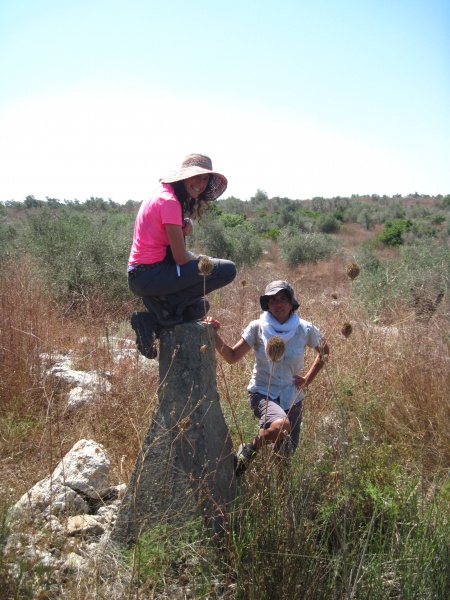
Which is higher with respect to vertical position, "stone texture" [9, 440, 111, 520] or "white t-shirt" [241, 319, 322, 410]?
"white t-shirt" [241, 319, 322, 410]

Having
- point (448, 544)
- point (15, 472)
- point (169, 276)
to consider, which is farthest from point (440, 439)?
point (15, 472)

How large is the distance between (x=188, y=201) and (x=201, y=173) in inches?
9.1

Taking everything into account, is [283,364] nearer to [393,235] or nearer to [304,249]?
[304,249]

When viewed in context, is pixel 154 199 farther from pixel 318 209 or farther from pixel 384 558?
pixel 318 209

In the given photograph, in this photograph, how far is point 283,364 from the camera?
10.1 feet

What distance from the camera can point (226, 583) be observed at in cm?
215

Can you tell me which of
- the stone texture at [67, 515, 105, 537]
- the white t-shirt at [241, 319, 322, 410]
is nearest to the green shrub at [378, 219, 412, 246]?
the white t-shirt at [241, 319, 322, 410]

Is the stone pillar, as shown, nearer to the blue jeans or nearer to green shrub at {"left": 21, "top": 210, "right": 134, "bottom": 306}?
the blue jeans

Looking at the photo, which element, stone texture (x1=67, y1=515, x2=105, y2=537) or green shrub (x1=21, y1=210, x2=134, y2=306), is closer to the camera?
stone texture (x1=67, y1=515, x2=105, y2=537)

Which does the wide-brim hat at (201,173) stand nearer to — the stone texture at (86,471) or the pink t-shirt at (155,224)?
the pink t-shirt at (155,224)

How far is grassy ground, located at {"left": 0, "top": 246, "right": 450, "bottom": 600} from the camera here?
6.79 feet

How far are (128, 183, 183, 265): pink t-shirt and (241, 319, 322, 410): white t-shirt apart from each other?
814 millimetres

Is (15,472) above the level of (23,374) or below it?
below

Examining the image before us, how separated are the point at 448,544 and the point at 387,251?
848 inches
